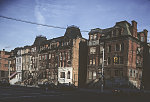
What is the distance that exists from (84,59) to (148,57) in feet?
59.8

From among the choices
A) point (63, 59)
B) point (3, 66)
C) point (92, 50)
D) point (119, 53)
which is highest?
point (92, 50)

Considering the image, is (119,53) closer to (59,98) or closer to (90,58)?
(90,58)

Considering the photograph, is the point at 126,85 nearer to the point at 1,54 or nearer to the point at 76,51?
the point at 76,51

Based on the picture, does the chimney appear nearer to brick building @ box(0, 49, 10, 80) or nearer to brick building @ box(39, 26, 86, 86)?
brick building @ box(39, 26, 86, 86)

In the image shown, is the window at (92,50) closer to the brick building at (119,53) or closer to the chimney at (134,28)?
the brick building at (119,53)

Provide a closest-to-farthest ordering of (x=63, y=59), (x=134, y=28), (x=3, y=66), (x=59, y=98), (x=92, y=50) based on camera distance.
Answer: (x=59, y=98)
(x=134, y=28)
(x=92, y=50)
(x=63, y=59)
(x=3, y=66)

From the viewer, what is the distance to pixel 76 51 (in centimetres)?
5128

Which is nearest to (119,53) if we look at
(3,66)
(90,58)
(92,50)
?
(92,50)

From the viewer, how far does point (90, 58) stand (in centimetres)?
4753

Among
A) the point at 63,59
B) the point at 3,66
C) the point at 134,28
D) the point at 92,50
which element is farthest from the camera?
the point at 3,66

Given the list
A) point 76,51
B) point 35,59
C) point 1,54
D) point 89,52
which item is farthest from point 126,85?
point 1,54

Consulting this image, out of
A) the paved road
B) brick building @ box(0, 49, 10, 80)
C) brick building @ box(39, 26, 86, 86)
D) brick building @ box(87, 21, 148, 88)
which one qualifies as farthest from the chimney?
brick building @ box(0, 49, 10, 80)

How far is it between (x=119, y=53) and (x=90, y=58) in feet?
29.5

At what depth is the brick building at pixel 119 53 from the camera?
40.2 meters
